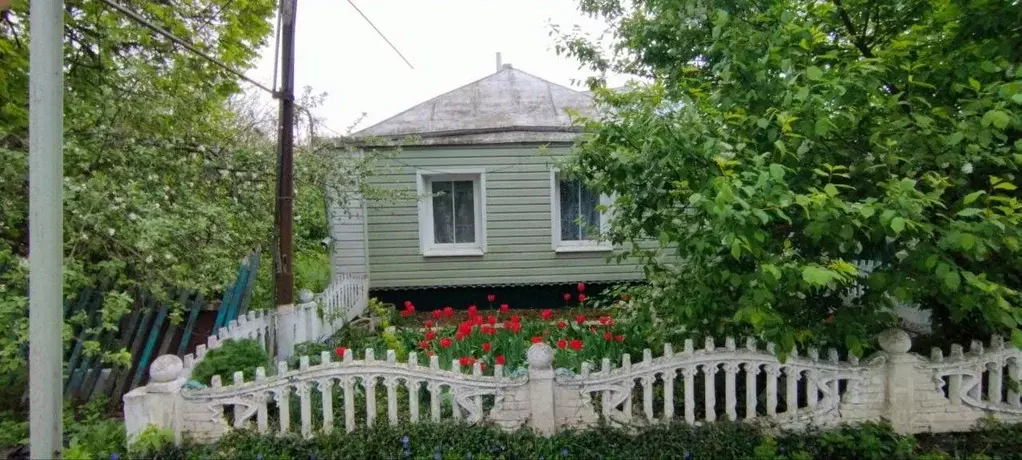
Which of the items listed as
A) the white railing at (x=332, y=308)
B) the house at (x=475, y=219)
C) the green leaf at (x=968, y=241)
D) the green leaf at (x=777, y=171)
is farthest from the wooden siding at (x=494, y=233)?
the green leaf at (x=968, y=241)

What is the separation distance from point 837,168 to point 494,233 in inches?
259

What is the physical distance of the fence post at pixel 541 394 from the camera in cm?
390

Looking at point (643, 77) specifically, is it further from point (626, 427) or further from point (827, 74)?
point (626, 427)

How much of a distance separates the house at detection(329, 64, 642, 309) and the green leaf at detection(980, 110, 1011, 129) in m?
6.14

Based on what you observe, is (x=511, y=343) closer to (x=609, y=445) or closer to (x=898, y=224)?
(x=609, y=445)

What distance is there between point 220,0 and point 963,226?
29.0 ft

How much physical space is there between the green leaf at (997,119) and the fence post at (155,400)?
4813 mm

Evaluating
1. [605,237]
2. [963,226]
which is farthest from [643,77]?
[963,226]

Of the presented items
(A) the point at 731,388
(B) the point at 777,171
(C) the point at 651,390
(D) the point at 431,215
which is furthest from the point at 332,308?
(B) the point at 777,171

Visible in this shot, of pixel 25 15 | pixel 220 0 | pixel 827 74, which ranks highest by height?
pixel 220 0

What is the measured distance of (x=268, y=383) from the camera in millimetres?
3824

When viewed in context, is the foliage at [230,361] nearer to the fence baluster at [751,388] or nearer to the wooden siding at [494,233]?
the fence baluster at [751,388]

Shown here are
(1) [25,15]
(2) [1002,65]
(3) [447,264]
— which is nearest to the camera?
(2) [1002,65]

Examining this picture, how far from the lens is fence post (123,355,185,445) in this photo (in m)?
3.61
